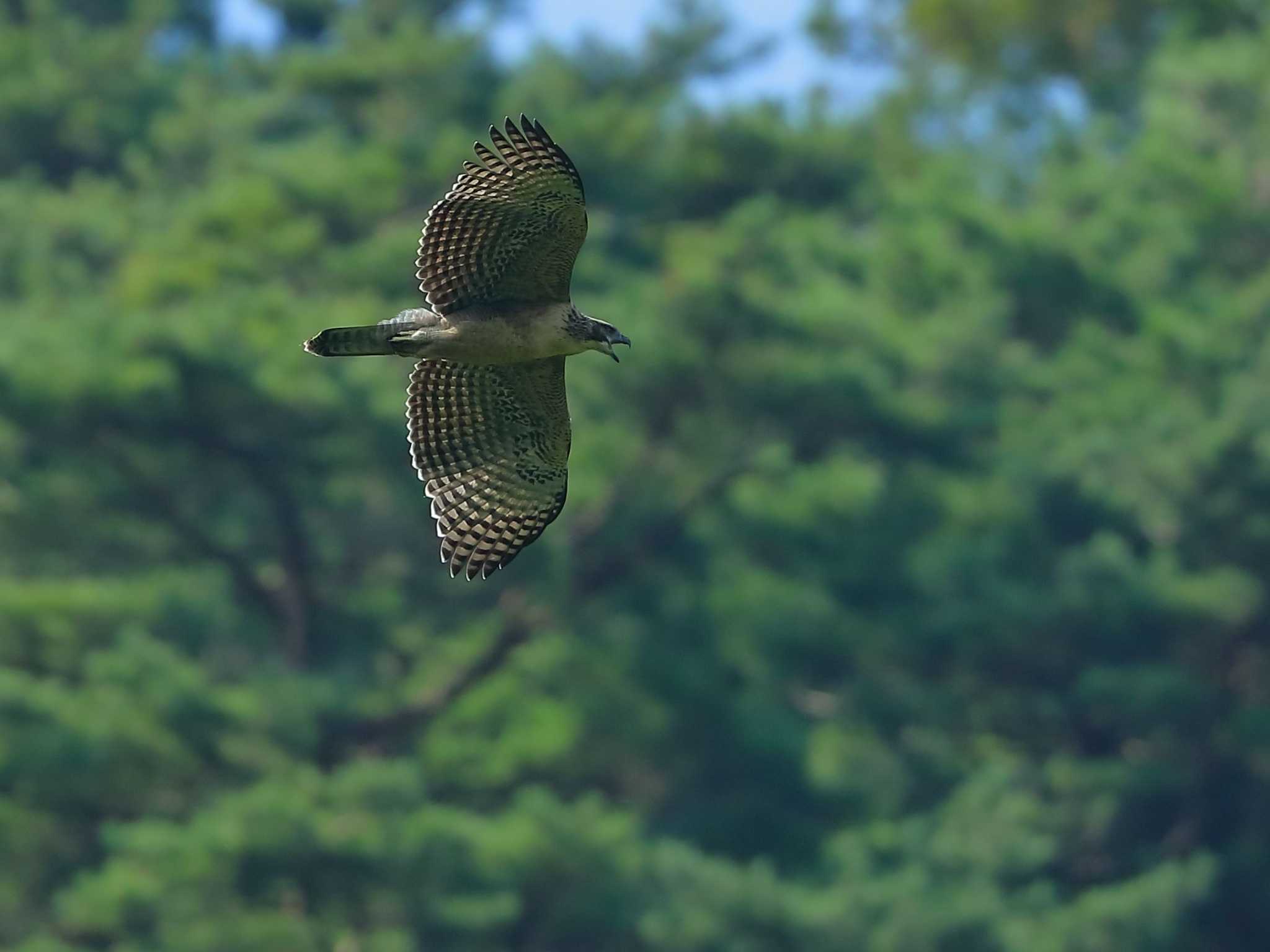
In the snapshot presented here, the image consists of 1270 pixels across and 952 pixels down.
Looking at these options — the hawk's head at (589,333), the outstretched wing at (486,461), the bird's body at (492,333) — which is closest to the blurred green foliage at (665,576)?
the outstretched wing at (486,461)

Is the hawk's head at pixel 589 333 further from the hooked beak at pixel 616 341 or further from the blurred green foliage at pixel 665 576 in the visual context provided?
the blurred green foliage at pixel 665 576

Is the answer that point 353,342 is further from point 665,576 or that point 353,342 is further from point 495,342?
point 665,576

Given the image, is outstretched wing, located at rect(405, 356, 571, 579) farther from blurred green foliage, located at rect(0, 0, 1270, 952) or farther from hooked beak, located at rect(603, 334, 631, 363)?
blurred green foliage, located at rect(0, 0, 1270, 952)

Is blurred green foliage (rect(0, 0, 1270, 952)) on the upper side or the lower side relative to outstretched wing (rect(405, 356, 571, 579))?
upper

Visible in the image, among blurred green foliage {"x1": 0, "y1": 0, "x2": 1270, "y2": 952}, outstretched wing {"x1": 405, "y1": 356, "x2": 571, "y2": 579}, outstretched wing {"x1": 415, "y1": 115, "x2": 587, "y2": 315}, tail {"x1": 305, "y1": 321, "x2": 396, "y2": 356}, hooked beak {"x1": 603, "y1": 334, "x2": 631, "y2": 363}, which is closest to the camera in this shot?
outstretched wing {"x1": 415, "y1": 115, "x2": 587, "y2": 315}

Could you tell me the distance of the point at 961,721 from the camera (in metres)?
24.3

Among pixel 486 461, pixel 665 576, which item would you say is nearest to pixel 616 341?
pixel 486 461

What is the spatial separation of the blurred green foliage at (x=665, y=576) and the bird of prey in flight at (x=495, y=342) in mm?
10498

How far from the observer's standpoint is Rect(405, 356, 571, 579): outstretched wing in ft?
31.5

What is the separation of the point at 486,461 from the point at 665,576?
557 inches

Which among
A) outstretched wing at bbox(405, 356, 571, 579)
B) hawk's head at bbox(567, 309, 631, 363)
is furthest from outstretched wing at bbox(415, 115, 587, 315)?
outstretched wing at bbox(405, 356, 571, 579)

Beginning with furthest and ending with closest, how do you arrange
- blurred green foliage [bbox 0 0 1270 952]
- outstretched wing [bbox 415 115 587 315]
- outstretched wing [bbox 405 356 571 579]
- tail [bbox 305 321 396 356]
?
1. blurred green foliage [bbox 0 0 1270 952]
2. outstretched wing [bbox 405 356 571 579]
3. tail [bbox 305 321 396 356]
4. outstretched wing [bbox 415 115 587 315]

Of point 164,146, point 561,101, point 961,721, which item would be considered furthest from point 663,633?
point 164,146

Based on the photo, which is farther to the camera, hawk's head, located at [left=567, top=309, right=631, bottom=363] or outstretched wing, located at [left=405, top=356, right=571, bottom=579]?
outstretched wing, located at [left=405, top=356, right=571, bottom=579]
